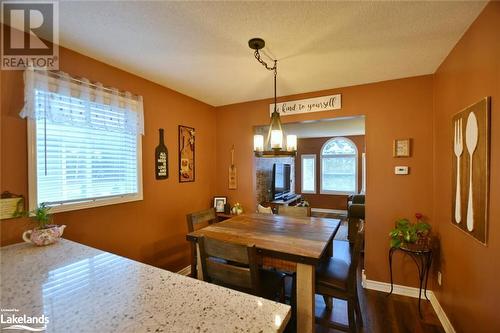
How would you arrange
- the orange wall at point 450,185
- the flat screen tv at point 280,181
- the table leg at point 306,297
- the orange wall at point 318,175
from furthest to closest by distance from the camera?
the orange wall at point 318,175, the flat screen tv at point 280,181, the table leg at point 306,297, the orange wall at point 450,185

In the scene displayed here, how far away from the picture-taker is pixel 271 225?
2164 mm

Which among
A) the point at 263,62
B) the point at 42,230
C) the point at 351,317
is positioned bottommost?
the point at 351,317

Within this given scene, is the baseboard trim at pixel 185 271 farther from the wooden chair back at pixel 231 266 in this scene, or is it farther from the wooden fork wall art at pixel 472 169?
the wooden fork wall art at pixel 472 169

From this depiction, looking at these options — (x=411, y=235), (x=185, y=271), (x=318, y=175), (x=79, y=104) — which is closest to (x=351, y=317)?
(x=411, y=235)

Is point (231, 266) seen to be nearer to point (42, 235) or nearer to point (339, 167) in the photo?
point (42, 235)

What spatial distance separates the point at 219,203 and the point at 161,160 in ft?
3.74

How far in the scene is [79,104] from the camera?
1.85 metres

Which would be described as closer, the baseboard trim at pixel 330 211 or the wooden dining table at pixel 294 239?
the wooden dining table at pixel 294 239

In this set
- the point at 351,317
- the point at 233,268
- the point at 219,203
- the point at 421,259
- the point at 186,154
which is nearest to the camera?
the point at 233,268

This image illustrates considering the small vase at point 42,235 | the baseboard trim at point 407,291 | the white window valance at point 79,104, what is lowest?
the baseboard trim at point 407,291

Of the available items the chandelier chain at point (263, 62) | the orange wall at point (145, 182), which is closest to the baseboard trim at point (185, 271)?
the orange wall at point (145, 182)

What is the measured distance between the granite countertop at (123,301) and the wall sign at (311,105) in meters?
2.44

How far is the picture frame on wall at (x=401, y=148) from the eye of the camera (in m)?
2.38

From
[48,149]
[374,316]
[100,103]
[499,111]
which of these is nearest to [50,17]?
[100,103]
